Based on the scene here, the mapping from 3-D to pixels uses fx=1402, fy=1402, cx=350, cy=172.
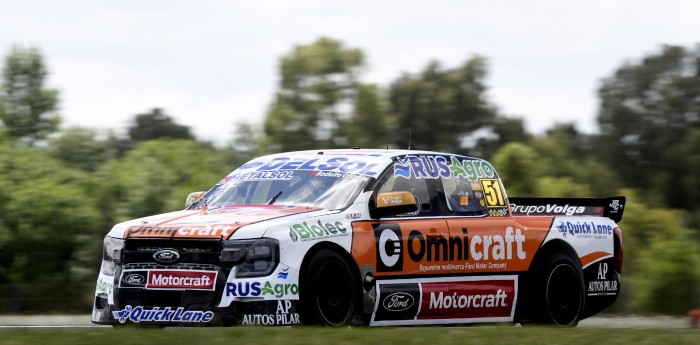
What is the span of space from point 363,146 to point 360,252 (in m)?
46.4

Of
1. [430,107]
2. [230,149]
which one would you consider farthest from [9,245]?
[430,107]

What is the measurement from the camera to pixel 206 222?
10750 mm

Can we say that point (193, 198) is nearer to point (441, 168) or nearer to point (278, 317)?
point (441, 168)

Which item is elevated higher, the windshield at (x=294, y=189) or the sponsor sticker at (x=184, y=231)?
the windshield at (x=294, y=189)

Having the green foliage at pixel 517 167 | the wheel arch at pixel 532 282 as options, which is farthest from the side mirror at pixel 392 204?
the green foliage at pixel 517 167

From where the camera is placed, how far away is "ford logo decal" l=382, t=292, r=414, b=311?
37.8 ft

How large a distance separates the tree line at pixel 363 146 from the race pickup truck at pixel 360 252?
6.70 ft

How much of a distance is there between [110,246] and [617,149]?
7627 cm

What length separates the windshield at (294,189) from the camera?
11.6m

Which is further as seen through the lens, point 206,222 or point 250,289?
point 206,222

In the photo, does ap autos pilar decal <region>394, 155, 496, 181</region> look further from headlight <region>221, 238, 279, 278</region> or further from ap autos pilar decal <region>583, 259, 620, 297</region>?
headlight <region>221, 238, 279, 278</region>

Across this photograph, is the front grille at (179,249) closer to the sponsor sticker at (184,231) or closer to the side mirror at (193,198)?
the sponsor sticker at (184,231)

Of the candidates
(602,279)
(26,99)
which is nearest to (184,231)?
(602,279)

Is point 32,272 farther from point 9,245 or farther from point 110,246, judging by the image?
point 110,246
